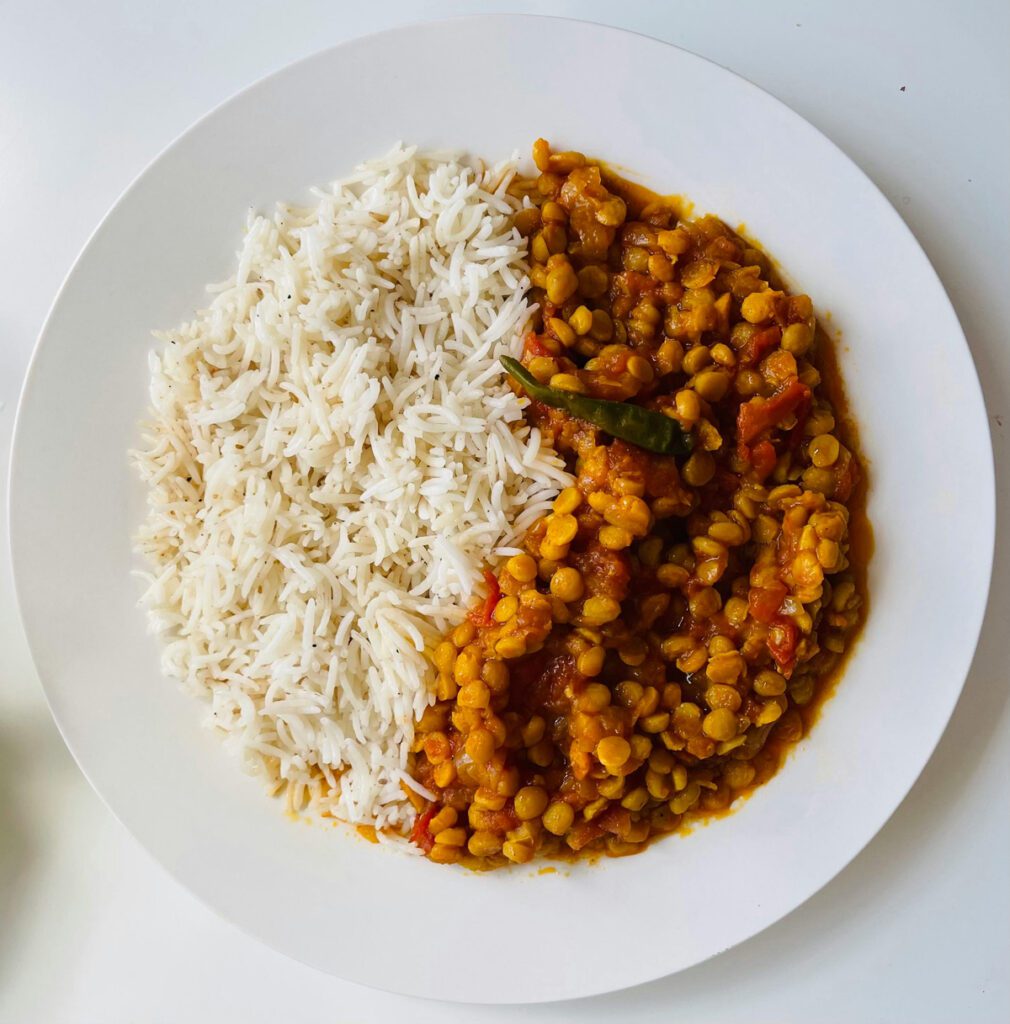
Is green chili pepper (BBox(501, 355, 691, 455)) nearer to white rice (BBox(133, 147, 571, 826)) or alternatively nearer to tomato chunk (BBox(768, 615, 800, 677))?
white rice (BBox(133, 147, 571, 826))

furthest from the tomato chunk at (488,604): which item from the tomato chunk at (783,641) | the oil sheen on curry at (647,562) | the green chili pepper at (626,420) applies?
the tomato chunk at (783,641)

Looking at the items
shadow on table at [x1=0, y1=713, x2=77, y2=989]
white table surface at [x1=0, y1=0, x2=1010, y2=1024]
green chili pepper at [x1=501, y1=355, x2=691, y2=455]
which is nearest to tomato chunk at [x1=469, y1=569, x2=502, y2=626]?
green chili pepper at [x1=501, y1=355, x2=691, y2=455]

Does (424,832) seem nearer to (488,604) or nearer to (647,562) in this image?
(488,604)

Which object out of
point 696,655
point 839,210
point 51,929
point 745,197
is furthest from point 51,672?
point 839,210

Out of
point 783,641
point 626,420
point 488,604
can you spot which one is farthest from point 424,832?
point 626,420

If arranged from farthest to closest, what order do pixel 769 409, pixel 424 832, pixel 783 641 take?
pixel 424 832
pixel 769 409
pixel 783 641
